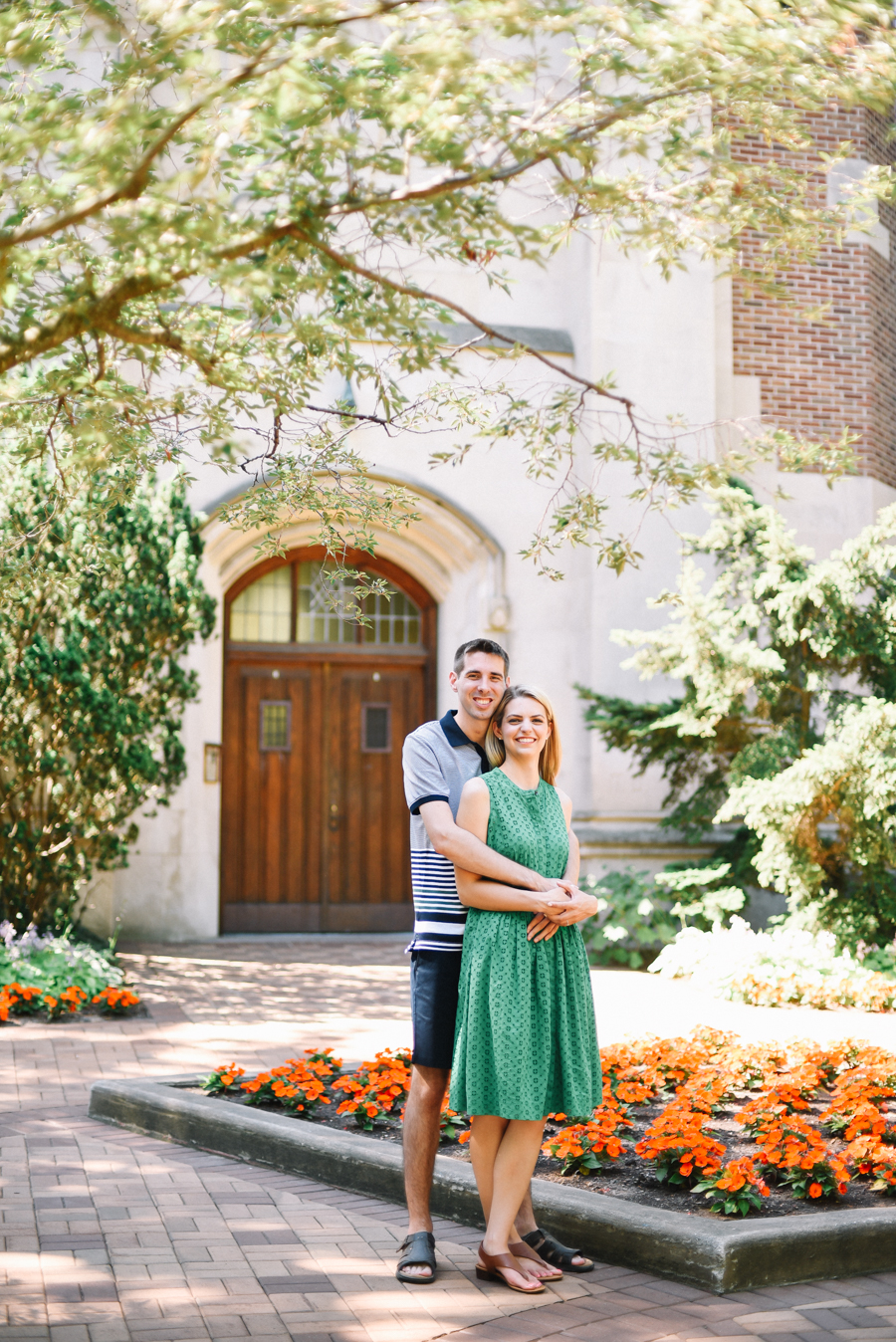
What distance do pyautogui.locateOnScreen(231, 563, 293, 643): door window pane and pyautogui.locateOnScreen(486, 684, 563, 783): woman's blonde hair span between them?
911cm

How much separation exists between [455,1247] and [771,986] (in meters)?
5.10

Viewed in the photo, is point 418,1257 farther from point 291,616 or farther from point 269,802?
point 291,616

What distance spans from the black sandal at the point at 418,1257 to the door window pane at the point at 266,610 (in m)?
9.51

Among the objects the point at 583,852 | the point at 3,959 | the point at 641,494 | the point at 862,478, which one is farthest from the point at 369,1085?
the point at 862,478

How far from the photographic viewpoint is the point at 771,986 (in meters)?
8.55

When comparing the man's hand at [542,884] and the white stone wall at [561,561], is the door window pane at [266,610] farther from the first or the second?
the man's hand at [542,884]

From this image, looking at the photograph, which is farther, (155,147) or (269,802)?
(269,802)

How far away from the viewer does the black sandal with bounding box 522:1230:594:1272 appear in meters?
3.70

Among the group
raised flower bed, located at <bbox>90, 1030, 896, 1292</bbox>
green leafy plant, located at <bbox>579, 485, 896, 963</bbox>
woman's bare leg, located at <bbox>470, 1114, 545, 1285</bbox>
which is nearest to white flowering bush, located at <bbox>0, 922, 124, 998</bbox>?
raised flower bed, located at <bbox>90, 1030, 896, 1292</bbox>

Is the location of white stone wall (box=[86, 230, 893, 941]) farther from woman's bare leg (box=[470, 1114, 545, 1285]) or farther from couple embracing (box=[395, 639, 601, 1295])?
woman's bare leg (box=[470, 1114, 545, 1285])

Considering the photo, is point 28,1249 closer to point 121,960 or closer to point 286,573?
point 121,960

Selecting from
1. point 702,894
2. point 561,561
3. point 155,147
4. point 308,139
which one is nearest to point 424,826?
point 308,139

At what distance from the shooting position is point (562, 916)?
3555 millimetres

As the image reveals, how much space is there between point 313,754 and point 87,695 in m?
3.75
